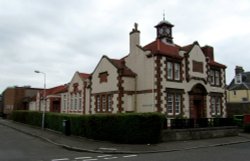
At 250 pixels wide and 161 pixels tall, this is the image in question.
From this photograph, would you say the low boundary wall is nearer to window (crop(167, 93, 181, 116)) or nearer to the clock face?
window (crop(167, 93, 181, 116))

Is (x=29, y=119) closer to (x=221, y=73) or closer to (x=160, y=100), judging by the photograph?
(x=160, y=100)

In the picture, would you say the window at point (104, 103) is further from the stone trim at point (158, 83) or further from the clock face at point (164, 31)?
the clock face at point (164, 31)

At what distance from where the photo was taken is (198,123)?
76.3 ft

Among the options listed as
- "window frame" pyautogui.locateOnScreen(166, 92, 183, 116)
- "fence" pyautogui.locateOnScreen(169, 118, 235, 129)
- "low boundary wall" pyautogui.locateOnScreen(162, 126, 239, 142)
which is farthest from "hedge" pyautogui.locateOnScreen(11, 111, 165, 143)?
"window frame" pyautogui.locateOnScreen(166, 92, 183, 116)

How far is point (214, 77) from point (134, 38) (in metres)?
10.2

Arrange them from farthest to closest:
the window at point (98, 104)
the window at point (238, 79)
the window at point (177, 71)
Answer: the window at point (238, 79) → the window at point (98, 104) → the window at point (177, 71)

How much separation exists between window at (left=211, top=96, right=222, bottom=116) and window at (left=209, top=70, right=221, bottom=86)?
157cm

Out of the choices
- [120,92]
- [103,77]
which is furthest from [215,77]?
[103,77]

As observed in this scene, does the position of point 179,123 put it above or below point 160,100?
below

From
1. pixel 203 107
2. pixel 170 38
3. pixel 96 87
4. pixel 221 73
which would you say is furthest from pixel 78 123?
pixel 221 73

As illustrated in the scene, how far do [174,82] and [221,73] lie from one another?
8.54 meters

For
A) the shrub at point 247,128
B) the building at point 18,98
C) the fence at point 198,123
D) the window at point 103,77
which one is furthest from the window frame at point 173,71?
the building at point 18,98

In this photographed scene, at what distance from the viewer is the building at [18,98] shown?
5981 centimetres

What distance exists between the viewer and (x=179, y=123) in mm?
21891
